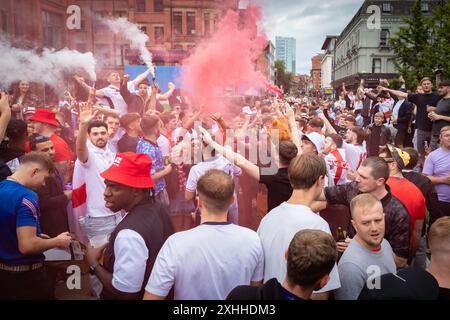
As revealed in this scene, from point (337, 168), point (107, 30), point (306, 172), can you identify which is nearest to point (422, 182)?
point (337, 168)

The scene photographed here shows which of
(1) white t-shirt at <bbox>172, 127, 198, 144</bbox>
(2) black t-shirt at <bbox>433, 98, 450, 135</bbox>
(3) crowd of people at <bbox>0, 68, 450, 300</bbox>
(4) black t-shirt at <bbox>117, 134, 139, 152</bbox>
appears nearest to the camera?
(3) crowd of people at <bbox>0, 68, 450, 300</bbox>

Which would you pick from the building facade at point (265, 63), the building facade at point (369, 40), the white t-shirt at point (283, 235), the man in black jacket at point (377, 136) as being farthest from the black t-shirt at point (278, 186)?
the building facade at point (369, 40)

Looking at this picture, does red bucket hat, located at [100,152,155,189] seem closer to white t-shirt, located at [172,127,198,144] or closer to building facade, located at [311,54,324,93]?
white t-shirt, located at [172,127,198,144]

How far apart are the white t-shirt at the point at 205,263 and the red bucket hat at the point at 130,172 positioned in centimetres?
54

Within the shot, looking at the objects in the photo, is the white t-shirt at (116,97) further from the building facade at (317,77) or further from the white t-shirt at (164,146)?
the building facade at (317,77)

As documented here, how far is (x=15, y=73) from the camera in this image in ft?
31.7

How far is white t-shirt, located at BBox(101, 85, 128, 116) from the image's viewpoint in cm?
712

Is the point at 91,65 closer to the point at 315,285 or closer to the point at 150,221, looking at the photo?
the point at 150,221

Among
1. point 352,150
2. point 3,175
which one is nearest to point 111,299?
point 3,175

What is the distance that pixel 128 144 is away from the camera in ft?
16.0

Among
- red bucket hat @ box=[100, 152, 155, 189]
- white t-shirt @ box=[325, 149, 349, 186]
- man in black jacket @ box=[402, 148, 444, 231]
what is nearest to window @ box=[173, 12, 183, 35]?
white t-shirt @ box=[325, 149, 349, 186]

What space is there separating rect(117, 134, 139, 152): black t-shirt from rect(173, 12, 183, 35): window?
14.6m

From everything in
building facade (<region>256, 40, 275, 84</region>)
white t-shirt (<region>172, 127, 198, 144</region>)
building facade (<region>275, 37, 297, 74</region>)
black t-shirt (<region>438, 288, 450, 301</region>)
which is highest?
building facade (<region>275, 37, 297, 74</region>)
